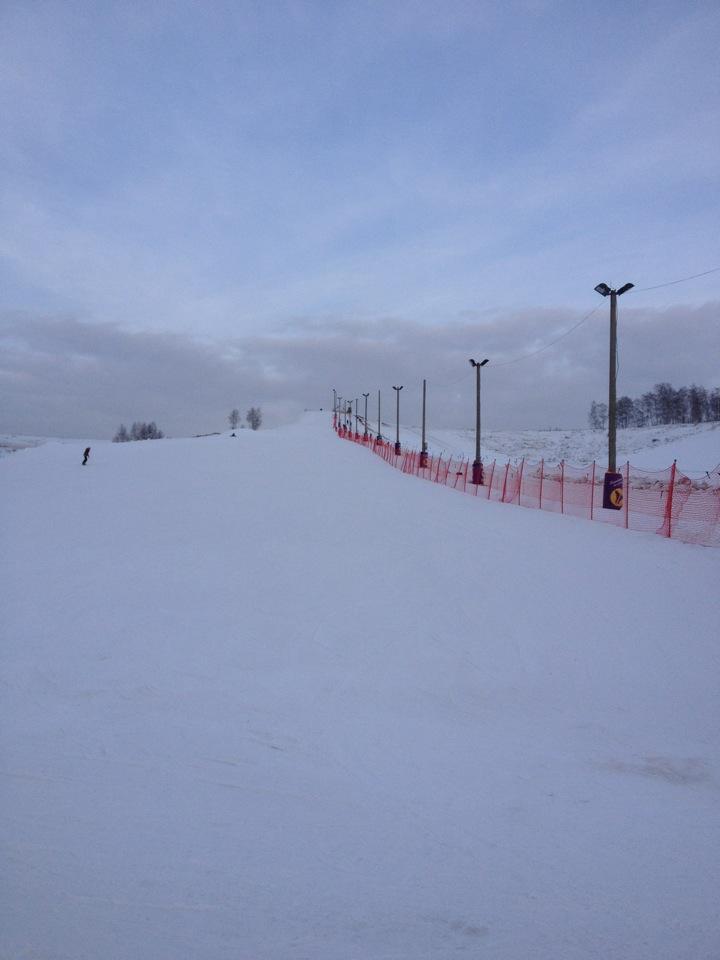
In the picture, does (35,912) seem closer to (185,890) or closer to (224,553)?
(185,890)

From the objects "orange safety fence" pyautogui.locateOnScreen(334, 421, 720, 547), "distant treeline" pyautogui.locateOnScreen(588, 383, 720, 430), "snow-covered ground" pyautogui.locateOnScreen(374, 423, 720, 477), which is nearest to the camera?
"orange safety fence" pyautogui.locateOnScreen(334, 421, 720, 547)

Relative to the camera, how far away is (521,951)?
3299mm

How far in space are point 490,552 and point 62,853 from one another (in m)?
10.4

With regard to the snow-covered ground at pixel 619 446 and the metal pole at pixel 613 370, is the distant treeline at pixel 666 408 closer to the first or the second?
the snow-covered ground at pixel 619 446

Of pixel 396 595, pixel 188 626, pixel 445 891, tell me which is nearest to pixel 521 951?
pixel 445 891

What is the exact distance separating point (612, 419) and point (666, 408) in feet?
468

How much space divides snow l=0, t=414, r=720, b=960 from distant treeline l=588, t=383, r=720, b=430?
126496 millimetres

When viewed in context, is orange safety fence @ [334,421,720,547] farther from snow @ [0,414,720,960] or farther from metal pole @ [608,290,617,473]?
snow @ [0,414,720,960]

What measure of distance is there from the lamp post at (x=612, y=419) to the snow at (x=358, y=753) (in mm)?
3519

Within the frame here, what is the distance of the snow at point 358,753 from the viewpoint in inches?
137

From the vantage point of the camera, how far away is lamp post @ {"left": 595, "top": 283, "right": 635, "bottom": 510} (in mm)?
16109

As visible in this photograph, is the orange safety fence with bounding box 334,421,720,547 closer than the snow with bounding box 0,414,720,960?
No

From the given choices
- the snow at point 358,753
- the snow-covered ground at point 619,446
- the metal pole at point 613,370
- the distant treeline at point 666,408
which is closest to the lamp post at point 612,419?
the metal pole at point 613,370

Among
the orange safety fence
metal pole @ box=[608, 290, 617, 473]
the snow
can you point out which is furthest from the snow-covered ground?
the snow
